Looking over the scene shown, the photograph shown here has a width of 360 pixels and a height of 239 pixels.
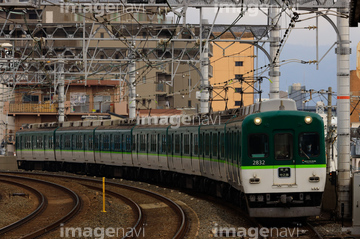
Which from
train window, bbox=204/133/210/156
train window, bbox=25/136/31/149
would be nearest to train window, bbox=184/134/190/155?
train window, bbox=204/133/210/156

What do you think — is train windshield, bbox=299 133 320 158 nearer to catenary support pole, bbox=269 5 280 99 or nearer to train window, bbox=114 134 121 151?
catenary support pole, bbox=269 5 280 99

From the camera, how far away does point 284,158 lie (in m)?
15.4

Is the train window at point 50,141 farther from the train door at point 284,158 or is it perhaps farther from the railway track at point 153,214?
the train door at point 284,158

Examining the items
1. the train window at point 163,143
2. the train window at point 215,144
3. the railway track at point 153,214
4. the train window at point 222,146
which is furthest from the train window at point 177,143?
the train window at point 222,146

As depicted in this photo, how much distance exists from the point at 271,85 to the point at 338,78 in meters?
5.37

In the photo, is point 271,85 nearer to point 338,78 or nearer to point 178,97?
point 338,78

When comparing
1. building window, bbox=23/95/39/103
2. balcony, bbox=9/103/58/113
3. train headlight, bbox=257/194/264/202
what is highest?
building window, bbox=23/95/39/103

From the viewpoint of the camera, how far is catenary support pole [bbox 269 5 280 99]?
2224cm

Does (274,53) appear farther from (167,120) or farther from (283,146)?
(283,146)

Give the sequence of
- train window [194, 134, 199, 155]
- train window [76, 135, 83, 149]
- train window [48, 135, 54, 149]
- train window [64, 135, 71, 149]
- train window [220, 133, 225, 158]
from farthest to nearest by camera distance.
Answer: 1. train window [48, 135, 54, 149]
2. train window [64, 135, 71, 149]
3. train window [76, 135, 83, 149]
4. train window [194, 134, 199, 155]
5. train window [220, 133, 225, 158]

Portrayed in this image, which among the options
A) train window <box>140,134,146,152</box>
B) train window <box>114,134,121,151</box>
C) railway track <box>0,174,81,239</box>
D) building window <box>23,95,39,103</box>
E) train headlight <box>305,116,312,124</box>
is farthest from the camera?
building window <box>23,95,39,103</box>

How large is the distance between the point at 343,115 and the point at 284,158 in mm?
2922

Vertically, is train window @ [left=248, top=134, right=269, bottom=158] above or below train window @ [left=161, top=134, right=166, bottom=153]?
above

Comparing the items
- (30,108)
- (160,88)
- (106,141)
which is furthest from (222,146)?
(160,88)
